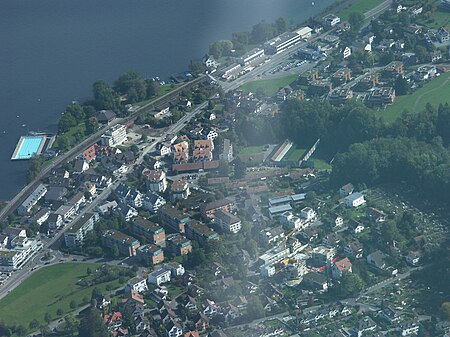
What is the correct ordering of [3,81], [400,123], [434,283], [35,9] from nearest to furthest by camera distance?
[434,283] < [400,123] < [3,81] < [35,9]

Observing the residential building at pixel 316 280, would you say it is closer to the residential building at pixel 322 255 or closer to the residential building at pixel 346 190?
the residential building at pixel 322 255

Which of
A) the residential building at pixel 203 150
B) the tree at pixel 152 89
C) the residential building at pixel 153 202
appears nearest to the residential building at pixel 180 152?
the residential building at pixel 203 150

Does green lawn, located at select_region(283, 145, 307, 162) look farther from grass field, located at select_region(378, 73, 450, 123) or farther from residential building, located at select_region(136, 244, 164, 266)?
residential building, located at select_region(136, 244, 164, 266)

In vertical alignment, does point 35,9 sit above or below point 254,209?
above

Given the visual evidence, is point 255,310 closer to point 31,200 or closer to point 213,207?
point 213,207

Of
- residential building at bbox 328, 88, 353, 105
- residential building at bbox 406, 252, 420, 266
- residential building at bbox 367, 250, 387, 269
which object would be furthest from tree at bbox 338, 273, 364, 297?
residential building at bbox 328, 88, 353, 105

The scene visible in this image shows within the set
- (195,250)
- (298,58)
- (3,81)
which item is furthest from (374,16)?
(195,250)

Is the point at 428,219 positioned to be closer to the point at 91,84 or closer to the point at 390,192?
the point at 390,192
